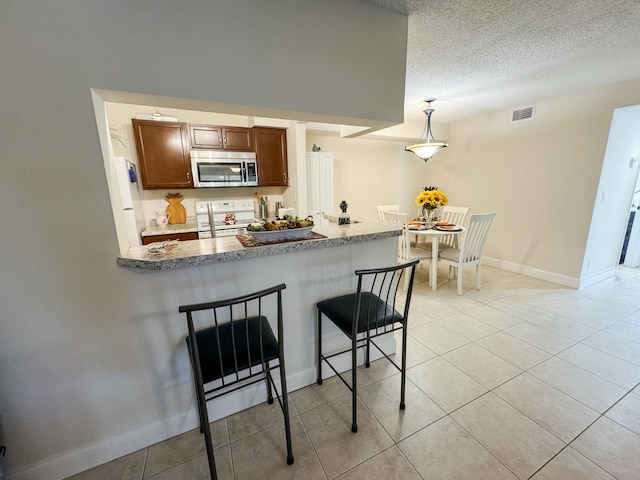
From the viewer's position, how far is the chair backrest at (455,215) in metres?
4.12

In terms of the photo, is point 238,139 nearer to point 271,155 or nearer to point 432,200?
point 271,155

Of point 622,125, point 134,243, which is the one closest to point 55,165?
point 134,243

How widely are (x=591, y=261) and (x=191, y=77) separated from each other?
5.02 metres

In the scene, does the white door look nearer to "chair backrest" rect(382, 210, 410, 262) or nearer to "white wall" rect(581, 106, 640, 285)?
"chair backrest" rect(382, 210, 410, 262)

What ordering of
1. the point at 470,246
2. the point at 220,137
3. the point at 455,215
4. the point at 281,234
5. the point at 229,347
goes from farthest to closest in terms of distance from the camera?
the point at 455,215 → the point at 220,137 → the point at 470,246 → the point at 281,234 → the point at 229,347

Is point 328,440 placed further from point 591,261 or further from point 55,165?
point 591,261

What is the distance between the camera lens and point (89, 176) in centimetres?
117

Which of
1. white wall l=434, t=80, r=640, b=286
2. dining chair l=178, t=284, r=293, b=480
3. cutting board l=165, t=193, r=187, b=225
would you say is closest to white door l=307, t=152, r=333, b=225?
cutting board l=165, t=193, r=187, b=225

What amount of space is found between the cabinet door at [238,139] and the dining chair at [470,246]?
3103 millimetres

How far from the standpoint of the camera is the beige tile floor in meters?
1.32

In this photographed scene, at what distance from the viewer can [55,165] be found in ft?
A: 3.65

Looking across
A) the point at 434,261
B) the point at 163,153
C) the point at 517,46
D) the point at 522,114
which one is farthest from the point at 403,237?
the point at 163,153

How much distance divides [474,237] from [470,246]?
0.42 ft

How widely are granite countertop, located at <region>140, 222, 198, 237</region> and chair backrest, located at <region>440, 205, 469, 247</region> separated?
12.3 ft
